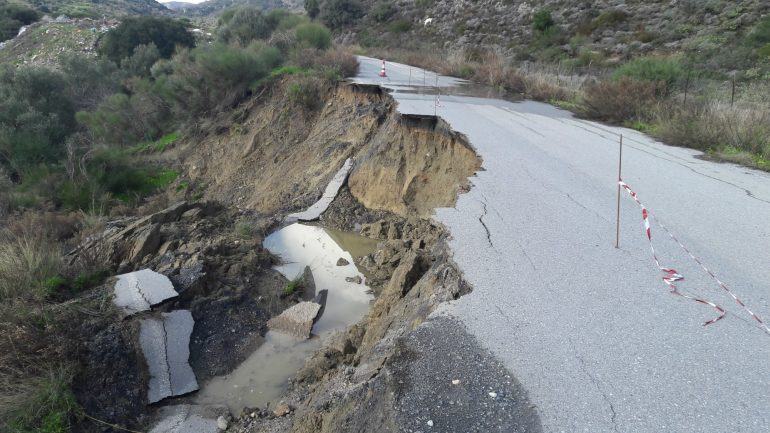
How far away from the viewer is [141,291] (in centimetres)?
718

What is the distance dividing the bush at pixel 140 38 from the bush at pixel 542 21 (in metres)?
23.2

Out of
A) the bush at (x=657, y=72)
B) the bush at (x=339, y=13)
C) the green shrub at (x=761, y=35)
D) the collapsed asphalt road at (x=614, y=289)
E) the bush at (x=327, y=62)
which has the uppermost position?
the bush at (x=339, y=13)

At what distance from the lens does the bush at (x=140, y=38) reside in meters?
31.8

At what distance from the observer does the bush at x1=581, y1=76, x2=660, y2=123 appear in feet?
38.9

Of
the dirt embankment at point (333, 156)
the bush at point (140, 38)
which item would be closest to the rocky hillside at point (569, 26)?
the bush at point (140, 38)

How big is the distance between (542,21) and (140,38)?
26622mm

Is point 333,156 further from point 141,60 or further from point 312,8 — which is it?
point 312,8

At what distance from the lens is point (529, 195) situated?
6938mm

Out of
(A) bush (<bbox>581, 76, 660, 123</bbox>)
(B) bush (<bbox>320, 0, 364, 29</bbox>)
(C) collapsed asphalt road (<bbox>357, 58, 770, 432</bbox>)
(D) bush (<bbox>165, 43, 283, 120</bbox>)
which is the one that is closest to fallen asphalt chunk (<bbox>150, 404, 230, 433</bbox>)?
(C) collapsed asphalt road (<bbox>357, 58, 770, 432</bbox>)

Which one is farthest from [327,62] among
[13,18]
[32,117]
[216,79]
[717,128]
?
[13,18]

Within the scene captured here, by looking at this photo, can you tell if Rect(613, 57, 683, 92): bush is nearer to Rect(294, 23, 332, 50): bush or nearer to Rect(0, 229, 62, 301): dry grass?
Rect(294, 23, 332, 50): bush

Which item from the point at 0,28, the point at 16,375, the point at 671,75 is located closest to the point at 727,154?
the point at 671,75

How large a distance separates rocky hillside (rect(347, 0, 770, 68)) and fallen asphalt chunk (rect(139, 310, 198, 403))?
69.8 feet

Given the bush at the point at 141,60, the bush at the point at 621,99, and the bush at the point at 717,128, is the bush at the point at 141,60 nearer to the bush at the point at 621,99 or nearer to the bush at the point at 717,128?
the bush at the point at 621,99
